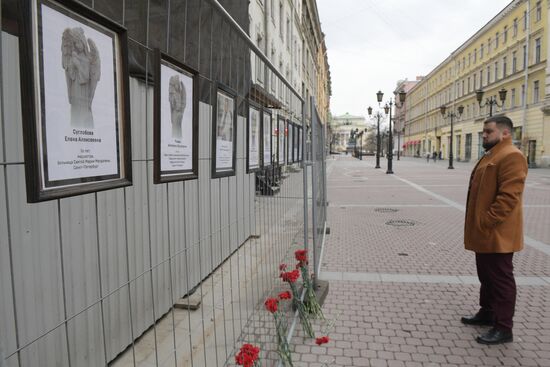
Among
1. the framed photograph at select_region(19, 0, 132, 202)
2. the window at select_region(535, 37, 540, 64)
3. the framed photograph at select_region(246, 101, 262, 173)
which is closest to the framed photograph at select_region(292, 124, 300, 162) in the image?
the framed photograph at select_region(246, 101, 262, 173)

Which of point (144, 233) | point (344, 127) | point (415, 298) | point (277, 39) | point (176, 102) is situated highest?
point (344, 127)

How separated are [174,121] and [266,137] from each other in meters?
1.64

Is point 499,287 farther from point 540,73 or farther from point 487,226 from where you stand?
point 540,73

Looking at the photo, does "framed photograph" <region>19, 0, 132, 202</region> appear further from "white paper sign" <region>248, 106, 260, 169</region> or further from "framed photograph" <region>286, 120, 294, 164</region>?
"framed photograph" <region>286, 120, 294, 164</region>

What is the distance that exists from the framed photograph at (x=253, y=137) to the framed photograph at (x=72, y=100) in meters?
1.42

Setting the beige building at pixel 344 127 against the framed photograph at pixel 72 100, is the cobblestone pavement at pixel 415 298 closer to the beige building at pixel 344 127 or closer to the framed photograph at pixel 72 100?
the framed photograph at pixel 72 100

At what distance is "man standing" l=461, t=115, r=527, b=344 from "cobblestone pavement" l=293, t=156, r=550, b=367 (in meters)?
0.35

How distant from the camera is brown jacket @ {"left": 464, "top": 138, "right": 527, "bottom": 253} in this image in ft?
10.8

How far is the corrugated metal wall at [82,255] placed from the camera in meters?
2.00

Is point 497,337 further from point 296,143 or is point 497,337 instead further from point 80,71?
point 80,71

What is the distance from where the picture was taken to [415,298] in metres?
4.70

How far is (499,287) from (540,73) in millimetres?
42548

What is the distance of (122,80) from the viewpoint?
1.33 metres

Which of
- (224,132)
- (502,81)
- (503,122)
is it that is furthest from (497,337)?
(502,81)
